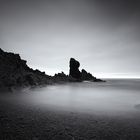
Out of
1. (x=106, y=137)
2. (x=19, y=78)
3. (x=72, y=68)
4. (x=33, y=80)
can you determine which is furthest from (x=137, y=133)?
(x=72, y=68)

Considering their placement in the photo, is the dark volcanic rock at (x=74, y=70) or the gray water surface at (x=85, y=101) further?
the dark volcanic rock at (x=74, y=70)

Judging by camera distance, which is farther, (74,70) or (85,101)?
(74,70)

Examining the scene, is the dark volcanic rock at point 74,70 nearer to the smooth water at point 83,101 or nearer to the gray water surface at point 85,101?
the gray water surface at point 85,101

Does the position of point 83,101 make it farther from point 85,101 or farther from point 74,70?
point 74,70

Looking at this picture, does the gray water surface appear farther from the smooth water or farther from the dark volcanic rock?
the dark volcanic rock

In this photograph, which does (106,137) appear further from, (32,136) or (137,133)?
(32,136)

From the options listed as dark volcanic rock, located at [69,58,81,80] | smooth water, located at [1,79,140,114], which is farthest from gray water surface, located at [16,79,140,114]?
dark volcanic rock, located at [69,58,81,80]

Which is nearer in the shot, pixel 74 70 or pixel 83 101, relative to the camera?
pixel 83 101

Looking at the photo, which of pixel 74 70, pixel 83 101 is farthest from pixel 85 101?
pixel 74 70

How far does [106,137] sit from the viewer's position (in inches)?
392

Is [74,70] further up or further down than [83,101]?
further up

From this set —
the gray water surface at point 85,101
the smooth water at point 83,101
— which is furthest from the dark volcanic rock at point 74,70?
the smooth water at point 83,101

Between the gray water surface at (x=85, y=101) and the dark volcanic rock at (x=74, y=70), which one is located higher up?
the dark volcanic rock at (x=74, y=70)

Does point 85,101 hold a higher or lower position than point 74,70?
lower
